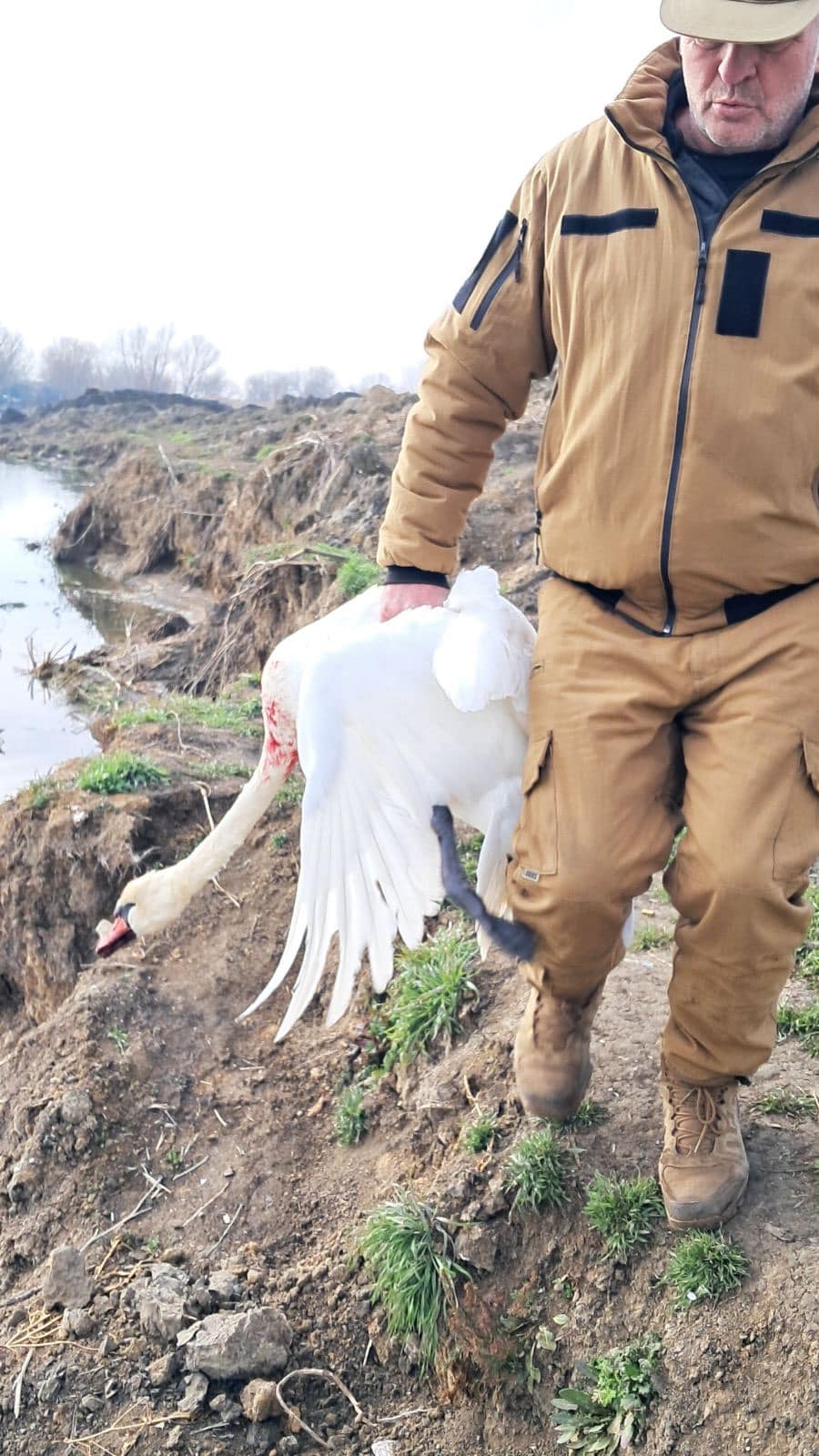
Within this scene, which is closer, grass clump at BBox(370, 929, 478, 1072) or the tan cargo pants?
the tan cargo pants

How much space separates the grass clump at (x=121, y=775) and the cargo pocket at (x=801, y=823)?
4.18 meters

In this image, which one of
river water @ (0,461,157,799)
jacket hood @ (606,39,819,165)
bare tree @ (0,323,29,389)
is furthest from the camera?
bare tree @ (0,323,29,389)

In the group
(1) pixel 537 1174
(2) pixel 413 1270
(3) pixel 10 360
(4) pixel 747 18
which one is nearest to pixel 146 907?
(2) pixel 413 1270

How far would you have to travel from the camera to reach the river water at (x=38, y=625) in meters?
10.4

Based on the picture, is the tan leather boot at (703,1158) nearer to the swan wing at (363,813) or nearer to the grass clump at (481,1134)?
the grass clump at (481,1134)

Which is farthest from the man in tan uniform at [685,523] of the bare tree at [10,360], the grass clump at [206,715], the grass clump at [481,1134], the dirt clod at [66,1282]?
the bare tree at [10,360]

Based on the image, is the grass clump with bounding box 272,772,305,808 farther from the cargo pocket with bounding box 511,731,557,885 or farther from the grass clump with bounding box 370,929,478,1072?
the cargo pocket with bounding box 511,731,557,885

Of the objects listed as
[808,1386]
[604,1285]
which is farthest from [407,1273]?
[808,1386]

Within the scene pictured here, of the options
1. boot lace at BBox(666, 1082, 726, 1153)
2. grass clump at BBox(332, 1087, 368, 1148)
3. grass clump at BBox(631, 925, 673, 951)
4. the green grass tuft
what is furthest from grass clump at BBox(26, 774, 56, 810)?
boot lace at BBox(666, 1082, 726, 1153)

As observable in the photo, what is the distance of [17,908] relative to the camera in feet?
19.7

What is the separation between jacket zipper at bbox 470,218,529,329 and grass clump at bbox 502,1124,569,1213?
7.66 ft

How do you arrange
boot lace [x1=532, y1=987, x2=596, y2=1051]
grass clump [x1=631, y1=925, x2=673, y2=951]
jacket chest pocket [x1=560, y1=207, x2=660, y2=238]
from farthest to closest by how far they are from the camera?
grass clump [x1=631, y1=925, x2=673, y2=951] → boot lace [x1=532, y1=987, x2=596, y2=1051] → jacket chest pocket [x1=560, y1=207, x2=660, y2=238]

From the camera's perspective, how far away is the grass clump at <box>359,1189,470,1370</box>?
3156 mm

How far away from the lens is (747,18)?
2.32 meters
